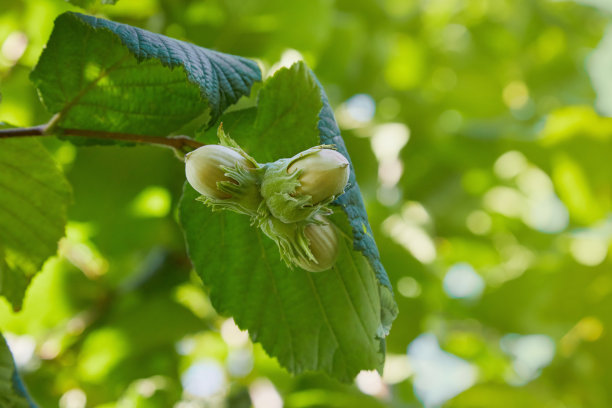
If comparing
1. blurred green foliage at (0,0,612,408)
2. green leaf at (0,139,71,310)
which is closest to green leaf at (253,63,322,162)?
green leaf at (0,139,71,310)

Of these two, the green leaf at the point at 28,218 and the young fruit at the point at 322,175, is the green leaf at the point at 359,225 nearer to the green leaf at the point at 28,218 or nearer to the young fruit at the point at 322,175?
the young fruit at the point at 322,175

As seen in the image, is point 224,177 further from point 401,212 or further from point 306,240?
point 401,212

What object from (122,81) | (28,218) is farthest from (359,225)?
(28,218)

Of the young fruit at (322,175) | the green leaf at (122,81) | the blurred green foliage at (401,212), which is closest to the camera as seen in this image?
the young fruit at (322,175)

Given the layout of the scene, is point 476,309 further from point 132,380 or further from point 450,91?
point 132,380

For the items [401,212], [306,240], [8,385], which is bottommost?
[401,212]

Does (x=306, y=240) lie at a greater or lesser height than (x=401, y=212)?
greater

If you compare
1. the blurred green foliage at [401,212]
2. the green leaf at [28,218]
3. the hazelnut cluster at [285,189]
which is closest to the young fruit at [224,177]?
the hazelnut cluster at [285,189]
